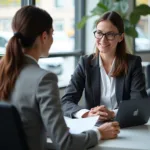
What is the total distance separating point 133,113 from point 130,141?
10.3 inches

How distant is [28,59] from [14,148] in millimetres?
400

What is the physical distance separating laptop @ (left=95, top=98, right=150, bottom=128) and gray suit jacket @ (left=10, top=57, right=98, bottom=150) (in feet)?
1.42

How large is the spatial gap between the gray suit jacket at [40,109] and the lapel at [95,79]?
0.91 meters

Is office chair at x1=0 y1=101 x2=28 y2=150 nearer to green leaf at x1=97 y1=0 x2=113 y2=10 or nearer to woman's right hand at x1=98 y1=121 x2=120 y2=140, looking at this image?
woman's right hand at x1=98 y1=121 x2=120 y2=140

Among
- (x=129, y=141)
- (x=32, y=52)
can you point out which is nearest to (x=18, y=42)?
(x=32, y=52)

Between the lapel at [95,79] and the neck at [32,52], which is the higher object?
the neck at [32,52]

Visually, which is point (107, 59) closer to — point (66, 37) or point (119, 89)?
point (119, 89)

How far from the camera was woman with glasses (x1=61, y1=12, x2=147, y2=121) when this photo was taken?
232 centimetres

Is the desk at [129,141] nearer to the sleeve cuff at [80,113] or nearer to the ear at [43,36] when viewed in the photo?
the sleeve cuff at [80,113]

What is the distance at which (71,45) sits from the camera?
197 inches

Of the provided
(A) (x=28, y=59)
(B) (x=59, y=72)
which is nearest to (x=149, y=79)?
(B) (x=59, y=72)

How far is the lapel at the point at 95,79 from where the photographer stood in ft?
7.69

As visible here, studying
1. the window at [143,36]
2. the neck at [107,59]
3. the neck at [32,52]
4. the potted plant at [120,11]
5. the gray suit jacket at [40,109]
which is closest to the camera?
the gray suit jacket at [40,109]

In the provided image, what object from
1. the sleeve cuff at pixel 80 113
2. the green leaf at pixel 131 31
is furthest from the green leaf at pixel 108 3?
the sleeve cuff at pixel 80 113
